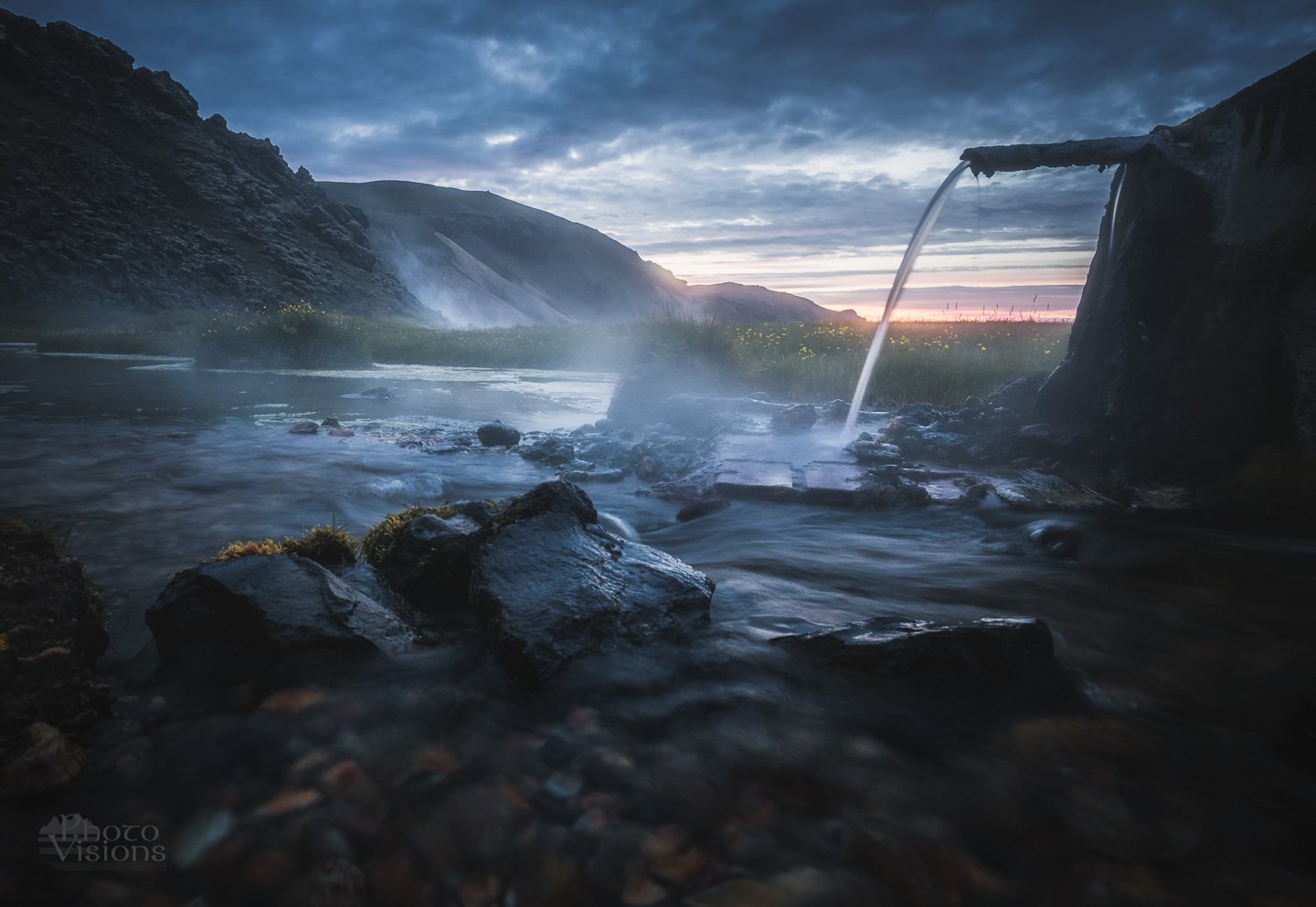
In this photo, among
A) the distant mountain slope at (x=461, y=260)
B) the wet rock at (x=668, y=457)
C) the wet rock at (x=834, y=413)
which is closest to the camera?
the wet rock at (x=668, y=457)

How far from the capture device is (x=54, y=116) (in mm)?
72500

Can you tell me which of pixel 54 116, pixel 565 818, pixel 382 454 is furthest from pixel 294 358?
pixel 54 116

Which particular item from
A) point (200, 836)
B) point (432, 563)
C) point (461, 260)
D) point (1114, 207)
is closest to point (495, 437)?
point (432, 563)

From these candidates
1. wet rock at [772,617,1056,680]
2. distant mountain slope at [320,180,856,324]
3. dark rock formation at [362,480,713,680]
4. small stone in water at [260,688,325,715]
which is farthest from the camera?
distant mountain slope at [320,180,856,324]

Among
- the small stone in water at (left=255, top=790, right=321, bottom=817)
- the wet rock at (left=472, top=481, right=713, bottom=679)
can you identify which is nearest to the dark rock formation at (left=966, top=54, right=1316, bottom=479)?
the wet rock at (left=472, top=481, right=713, bottom=679)

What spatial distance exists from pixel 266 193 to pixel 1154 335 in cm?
10599

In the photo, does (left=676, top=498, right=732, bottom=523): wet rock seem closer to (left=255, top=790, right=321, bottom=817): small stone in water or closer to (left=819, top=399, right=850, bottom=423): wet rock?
(left=255, top=790, right=321, bottom=817): small stone in water

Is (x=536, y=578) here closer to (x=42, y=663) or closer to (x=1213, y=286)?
(x=42, y=663)

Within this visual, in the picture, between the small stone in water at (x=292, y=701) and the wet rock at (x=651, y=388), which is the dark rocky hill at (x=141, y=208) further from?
the small stone in water at (x=292, y=701)

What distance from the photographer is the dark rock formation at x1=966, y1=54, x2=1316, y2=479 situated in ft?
17.6

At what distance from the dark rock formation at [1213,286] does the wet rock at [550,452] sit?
625 centimetres

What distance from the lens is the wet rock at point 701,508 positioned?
22.3 feet

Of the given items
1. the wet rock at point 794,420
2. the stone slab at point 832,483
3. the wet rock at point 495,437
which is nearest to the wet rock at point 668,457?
the wet rock at point 794,420

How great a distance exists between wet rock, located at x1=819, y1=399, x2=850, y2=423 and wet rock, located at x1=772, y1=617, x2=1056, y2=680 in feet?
26.6
